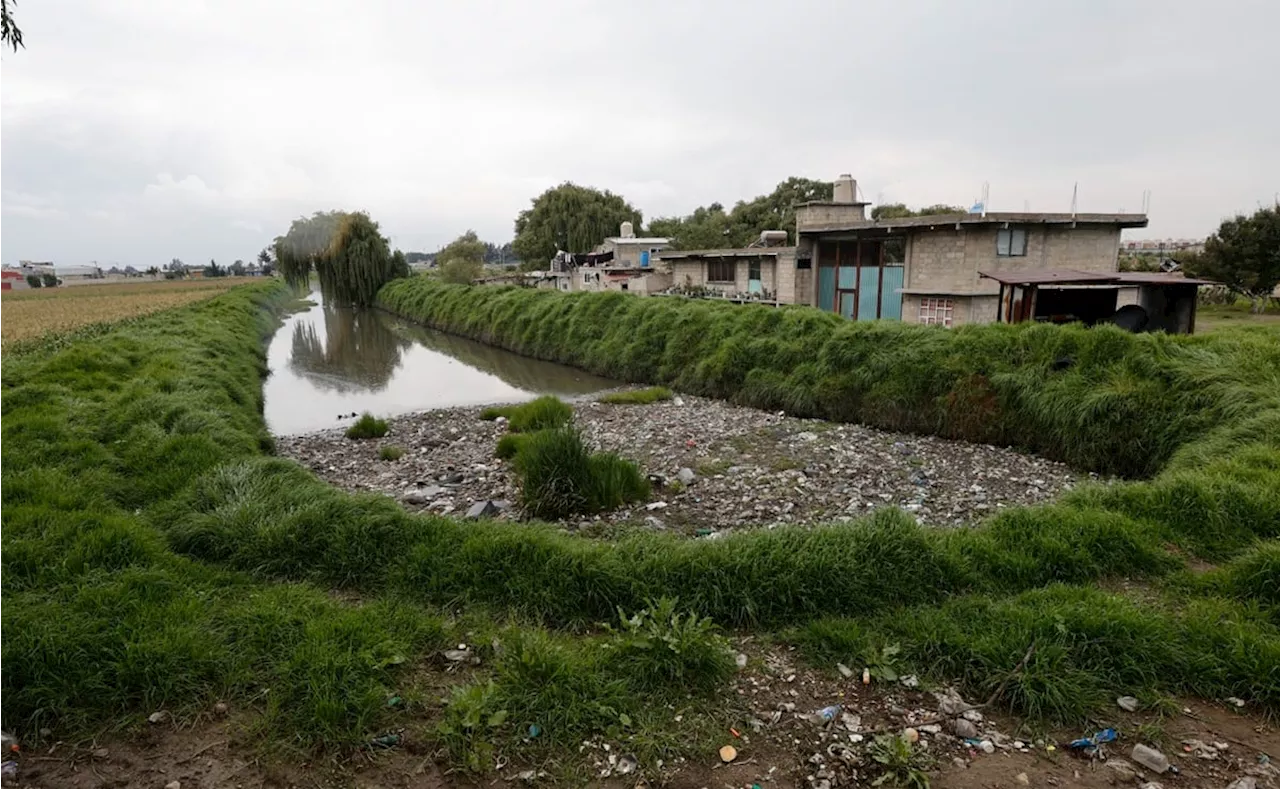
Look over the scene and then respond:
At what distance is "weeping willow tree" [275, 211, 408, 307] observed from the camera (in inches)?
1821

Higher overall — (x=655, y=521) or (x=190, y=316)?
(x=190, y=316)

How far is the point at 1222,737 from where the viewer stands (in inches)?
153

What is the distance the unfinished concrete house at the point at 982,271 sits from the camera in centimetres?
1517

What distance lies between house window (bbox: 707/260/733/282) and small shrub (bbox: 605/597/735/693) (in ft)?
85.5

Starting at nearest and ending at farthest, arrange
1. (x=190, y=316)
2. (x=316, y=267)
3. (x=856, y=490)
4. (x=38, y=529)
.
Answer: (x=38, y=529) < (x=856, y=490) < (x=190, y=316) < (x=316, y=267)

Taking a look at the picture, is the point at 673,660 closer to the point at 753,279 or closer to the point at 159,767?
the point at 159,767

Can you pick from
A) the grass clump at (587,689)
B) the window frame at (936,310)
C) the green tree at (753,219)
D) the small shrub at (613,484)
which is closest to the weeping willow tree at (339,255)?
the green tree at (753,219)

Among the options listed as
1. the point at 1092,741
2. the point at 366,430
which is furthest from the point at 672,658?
the point at 366,430

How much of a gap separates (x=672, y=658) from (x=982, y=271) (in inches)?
675

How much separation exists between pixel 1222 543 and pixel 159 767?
8.26 meters

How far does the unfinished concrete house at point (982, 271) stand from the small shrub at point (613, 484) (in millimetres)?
11015

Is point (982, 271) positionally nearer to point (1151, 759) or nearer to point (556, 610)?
point (1151, 759)

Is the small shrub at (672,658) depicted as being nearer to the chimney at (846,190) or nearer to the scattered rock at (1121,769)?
the scattered rock at (1121,769)

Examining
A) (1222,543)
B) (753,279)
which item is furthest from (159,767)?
(753,279)
